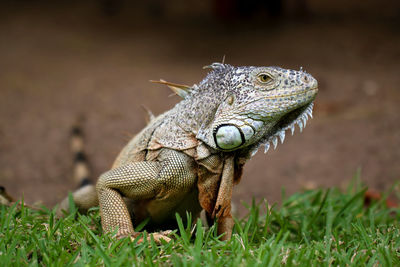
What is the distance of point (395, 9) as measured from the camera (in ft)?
47.0

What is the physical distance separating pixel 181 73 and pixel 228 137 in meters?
7.55

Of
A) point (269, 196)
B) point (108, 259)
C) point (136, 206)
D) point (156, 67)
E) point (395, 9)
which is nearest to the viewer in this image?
point (108, 259)

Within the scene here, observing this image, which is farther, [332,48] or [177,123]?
[332,48]

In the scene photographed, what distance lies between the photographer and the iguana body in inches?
121

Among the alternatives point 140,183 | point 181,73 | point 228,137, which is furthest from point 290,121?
point 181,73

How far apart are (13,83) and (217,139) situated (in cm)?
763

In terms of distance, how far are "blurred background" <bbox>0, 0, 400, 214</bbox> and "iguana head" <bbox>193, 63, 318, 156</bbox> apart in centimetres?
147

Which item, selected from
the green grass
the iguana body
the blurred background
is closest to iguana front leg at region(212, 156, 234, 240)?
the iguana body

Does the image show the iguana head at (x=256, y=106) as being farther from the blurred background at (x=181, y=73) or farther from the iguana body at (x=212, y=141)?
the blurred background at (x=181, y=73)

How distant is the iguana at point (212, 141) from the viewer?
3082 mm

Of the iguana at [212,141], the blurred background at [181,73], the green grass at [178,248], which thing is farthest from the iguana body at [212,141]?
the blurred background at [181,73]

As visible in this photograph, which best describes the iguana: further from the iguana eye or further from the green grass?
the green grass

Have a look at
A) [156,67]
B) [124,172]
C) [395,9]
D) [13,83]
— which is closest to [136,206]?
[124,172]

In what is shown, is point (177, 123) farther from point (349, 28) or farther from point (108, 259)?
point (349, 28)
